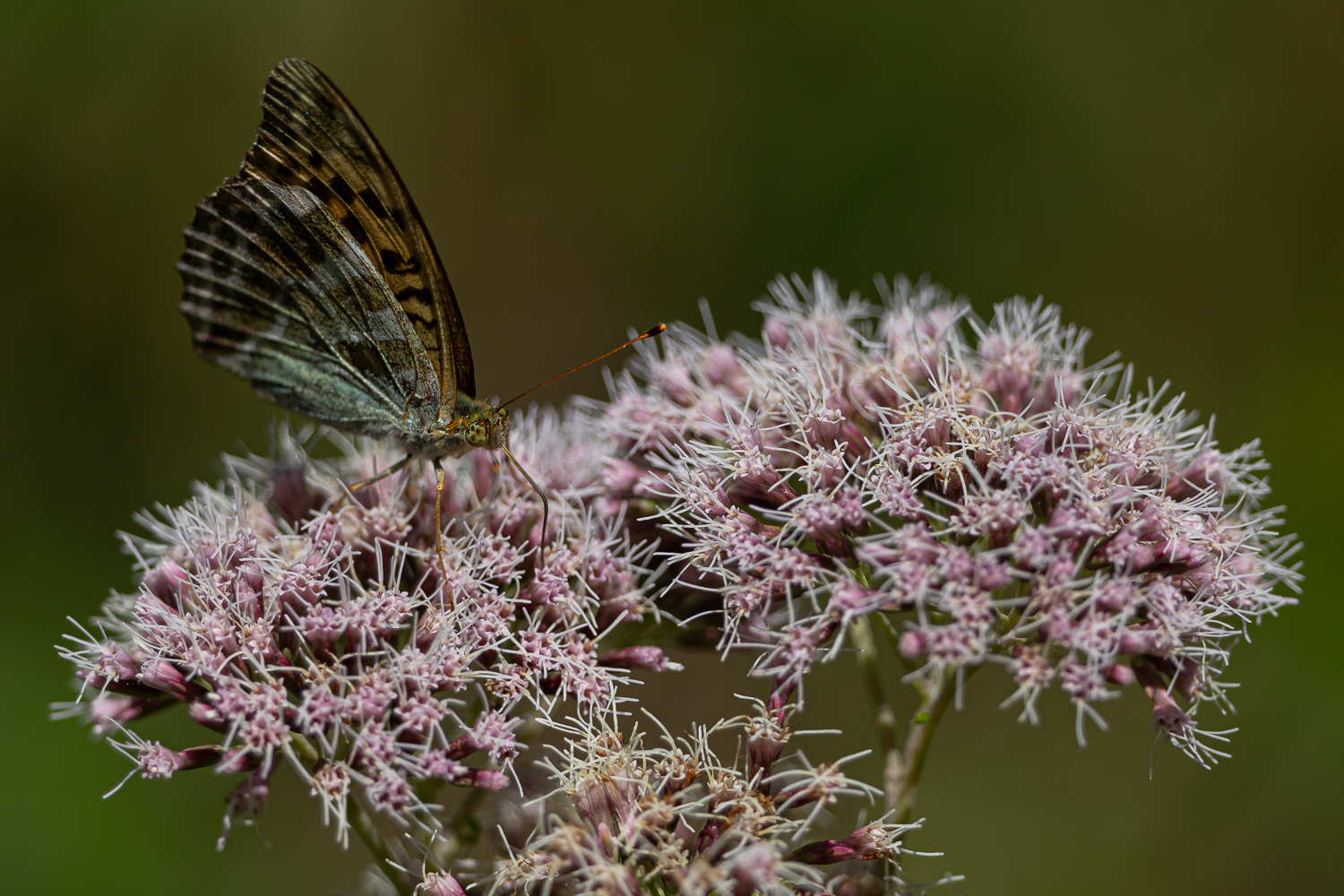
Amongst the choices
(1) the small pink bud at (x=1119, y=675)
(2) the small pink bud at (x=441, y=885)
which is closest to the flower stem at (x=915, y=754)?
(1) the small pink bud at (x=1119, y=675)

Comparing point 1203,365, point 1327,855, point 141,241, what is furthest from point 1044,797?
point 141,241

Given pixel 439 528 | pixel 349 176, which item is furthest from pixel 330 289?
pixel 439 528

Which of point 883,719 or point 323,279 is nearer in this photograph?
point 883,719

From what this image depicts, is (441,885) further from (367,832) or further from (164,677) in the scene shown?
(164,677)

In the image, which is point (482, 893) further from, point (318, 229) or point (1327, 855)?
point (1327, 855)

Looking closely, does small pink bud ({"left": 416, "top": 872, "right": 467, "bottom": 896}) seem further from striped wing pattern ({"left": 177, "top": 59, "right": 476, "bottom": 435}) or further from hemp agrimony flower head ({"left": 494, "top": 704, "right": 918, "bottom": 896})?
striped wing pattern ({"left": 177, "top": 59, "right": 476, "bottom": 435})

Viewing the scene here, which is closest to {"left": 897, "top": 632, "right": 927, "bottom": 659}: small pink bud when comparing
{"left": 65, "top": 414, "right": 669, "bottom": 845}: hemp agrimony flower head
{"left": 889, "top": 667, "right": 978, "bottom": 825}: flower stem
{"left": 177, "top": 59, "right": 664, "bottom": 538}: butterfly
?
{"left": 889, "top": 667, "right": 978, "bottom": 825}: flower stem

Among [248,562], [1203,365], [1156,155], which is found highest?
[1156,155]
